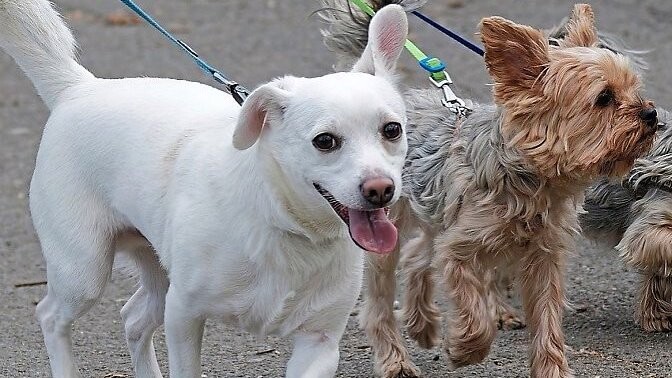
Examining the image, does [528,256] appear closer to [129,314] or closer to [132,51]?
[129,314]

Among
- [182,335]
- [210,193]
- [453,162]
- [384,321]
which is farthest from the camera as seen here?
[384,321]

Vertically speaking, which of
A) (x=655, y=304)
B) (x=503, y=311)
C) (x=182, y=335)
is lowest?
(x=503, y=311)

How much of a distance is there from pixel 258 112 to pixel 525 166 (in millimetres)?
1478

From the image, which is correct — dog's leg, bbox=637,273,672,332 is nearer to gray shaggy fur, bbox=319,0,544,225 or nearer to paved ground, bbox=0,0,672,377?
paved ground, bbox=0,0,672,377

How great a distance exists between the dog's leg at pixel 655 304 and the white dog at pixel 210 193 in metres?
2.41

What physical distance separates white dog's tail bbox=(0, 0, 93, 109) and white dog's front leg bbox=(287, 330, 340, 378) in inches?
59.6

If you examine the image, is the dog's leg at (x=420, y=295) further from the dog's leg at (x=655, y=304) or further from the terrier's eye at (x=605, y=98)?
the terrier's eye at (x=605, y=98)

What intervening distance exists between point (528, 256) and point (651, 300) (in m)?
1.31

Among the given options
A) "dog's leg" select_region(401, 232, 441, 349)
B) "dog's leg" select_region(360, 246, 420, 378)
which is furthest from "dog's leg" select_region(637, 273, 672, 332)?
"dog's leg" select_region(360, 246, 420, 378)

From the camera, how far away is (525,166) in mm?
5551

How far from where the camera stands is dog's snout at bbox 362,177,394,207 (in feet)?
13.8

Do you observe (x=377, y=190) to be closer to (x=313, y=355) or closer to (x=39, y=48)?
(x=313, y=355)

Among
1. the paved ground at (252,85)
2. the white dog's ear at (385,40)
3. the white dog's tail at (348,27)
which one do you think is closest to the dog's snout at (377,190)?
the white dog's ear at (385,40)

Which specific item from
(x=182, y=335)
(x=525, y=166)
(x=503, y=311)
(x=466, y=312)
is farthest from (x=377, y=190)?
(x=503, y=311)
